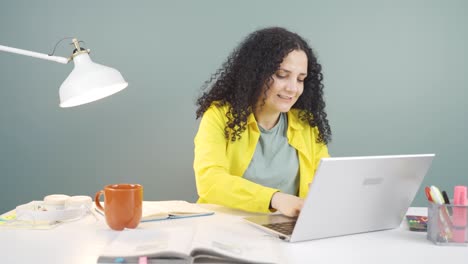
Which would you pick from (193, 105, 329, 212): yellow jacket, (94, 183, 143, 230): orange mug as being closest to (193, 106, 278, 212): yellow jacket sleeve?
(193, 105, 329, 212): yellow jacket

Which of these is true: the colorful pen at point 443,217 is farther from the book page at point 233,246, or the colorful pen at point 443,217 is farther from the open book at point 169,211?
the open book at point 169,211

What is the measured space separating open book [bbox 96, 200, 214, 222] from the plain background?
0.85 meters

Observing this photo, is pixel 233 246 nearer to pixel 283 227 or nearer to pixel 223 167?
pixel 283 227

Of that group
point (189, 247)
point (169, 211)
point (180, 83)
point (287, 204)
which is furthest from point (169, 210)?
point (180, 83)

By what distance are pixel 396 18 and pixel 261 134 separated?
99cm

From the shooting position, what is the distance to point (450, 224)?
1.13 metres

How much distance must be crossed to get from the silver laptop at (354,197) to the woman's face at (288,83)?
0.59 meters

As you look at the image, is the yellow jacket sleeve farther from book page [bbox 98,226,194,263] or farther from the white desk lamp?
the white desk lamp

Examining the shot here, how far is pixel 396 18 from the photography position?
2.35 meters

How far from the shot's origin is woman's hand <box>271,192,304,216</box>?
1.29m

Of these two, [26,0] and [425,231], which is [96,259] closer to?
[425,231]

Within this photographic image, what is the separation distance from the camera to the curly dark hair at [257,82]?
5.90 ft

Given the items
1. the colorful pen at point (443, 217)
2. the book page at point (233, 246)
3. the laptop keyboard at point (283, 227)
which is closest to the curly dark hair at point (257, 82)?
the laptop keyboard at point (283, 227)

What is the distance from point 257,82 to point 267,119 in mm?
147
